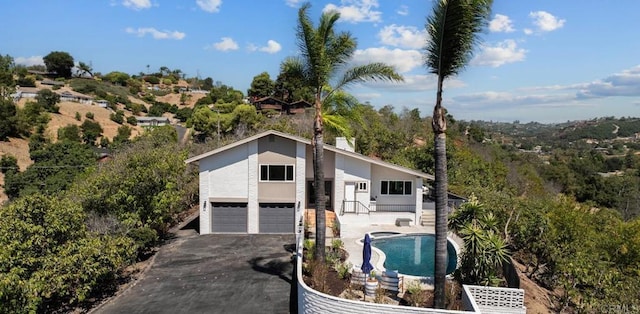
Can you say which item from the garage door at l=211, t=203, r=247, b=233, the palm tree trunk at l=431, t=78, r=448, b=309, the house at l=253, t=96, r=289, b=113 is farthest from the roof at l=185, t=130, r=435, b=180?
the house at l=253, t=96, r=289, b=113

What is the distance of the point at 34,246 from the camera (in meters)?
14.1

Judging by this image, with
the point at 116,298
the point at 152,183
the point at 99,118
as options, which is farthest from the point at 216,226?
the point at 99,118

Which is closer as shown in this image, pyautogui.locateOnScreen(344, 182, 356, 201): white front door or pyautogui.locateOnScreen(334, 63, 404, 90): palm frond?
pyautogui.locateOnScreen(334, 63, 404, 90): palm frond

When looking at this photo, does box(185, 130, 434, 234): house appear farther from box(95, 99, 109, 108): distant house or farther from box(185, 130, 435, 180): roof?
box(95, 99, 109, 108): distant house

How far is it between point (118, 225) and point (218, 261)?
17.0 ft

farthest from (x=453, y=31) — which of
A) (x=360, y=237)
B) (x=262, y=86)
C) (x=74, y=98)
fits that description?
(x=74, y=98)

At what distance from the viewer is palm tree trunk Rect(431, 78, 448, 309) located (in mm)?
11562

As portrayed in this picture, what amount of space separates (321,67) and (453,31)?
5.72 metres

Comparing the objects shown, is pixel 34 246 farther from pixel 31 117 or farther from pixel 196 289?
pixel 31 117

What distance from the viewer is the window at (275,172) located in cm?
2517

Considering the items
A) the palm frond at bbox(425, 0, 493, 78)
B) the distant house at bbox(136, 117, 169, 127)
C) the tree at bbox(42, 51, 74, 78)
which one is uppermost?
the tree at bbox(42, 51, 74, 78)

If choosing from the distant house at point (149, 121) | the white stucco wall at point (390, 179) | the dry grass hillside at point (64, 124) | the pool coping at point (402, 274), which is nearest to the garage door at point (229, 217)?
the pool coping at point (402, 274)

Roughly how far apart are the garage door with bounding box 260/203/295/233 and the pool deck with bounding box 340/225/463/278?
12.1 ft

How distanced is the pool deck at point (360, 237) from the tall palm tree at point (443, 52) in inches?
225
